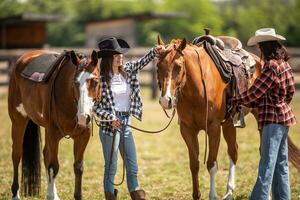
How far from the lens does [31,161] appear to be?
6.56 m

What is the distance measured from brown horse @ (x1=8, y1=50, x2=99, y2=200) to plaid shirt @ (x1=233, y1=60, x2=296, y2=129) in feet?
4.74

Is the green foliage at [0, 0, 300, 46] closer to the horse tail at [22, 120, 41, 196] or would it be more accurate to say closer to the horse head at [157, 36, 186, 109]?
the horse tail at [22, 120, 41, 196]

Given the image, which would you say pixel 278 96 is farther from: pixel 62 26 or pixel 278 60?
pixel 62 26

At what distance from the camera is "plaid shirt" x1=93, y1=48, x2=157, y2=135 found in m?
5.15

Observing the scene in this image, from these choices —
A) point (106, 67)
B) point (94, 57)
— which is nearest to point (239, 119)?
point (106, 67)

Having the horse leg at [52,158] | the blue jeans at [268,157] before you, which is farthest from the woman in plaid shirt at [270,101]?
the horse leg at [52,158]

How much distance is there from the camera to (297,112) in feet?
50.5

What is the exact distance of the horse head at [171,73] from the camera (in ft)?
16.7

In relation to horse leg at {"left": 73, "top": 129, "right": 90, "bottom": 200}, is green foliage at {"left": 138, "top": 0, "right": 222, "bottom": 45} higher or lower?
higher

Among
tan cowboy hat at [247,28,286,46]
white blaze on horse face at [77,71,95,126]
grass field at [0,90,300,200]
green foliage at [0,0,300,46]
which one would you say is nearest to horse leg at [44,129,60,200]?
grass field at [0,90,300,200]

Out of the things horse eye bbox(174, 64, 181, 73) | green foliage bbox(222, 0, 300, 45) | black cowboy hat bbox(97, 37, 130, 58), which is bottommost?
horse eye bbox(174, 64, 181, 73)

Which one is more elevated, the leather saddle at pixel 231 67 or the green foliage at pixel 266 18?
the green foliage at pixel 266 18

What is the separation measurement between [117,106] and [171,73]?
2.00 ft

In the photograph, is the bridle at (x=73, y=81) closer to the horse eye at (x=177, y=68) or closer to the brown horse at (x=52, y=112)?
the brown horse at (x=52, y=112)
